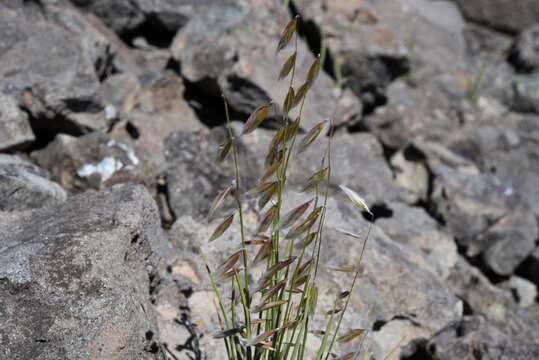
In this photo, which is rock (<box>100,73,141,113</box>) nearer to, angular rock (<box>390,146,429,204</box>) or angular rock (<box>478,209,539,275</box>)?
angular rock (<box>390,146,429,204</box>)

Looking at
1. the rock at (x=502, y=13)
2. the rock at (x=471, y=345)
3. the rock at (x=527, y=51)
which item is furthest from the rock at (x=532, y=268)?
the rock at (x=502, y=13)

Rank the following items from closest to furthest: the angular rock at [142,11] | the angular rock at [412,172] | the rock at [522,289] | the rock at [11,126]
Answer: the rock at [11,126], the rock at [522,289], the angular rock at [142,11], the angular rock at [412,172]

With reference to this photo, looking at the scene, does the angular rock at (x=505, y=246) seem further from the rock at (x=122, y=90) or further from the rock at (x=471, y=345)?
the rock at (x=122, y=90)

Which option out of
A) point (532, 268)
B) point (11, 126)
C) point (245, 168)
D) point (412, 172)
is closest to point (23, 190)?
point (11, 126)

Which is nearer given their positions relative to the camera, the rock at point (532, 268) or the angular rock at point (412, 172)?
the rock at point (532, 268)

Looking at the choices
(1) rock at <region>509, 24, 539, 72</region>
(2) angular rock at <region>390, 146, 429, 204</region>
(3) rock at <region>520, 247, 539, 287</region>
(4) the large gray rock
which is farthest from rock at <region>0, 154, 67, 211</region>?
(1) rock at <region>509, 24, 539, 72</region>

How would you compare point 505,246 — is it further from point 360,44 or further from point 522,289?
point 360,44

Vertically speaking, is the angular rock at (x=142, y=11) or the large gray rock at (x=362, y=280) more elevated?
the angular rock at (x=142, y=11)

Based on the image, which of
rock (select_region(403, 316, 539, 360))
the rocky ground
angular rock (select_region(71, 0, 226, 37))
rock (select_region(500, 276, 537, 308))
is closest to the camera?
the rocky ground
